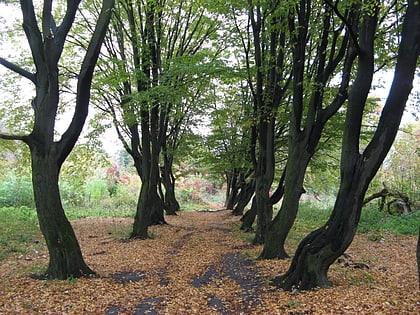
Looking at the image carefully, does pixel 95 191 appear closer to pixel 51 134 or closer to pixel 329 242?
pixel 51 134

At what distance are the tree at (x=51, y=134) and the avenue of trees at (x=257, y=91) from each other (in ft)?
0.06

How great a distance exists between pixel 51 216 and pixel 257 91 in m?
6.22

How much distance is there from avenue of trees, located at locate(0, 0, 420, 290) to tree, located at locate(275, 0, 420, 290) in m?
0.02

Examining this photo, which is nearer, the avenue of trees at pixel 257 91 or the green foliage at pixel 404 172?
the avenue of trees at pixel 257 91

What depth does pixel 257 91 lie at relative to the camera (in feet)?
32.8

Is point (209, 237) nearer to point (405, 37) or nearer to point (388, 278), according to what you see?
point (388, 278)

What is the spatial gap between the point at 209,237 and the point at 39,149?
7.35m

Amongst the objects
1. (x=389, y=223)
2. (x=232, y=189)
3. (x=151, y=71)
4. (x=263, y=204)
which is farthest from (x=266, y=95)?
(x=232, y=189)

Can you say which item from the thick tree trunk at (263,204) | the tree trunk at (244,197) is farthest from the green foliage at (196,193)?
the thick tree trunk at (263,204)

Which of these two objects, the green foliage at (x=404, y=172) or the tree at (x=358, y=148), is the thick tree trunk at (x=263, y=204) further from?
the green foliage at (x=404, y=172)

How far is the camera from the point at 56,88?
6.64 meters

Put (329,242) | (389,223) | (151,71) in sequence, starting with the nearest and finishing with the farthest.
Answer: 1. (329,242)
2. (151,71)
3. (389,223)

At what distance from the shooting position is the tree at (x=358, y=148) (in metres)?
4.57

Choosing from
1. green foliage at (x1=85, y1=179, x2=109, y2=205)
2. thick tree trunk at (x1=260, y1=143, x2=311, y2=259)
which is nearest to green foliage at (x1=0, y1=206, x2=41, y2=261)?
thick tree trunk at (x1=260, y1=143, x2=311, y2=259)
